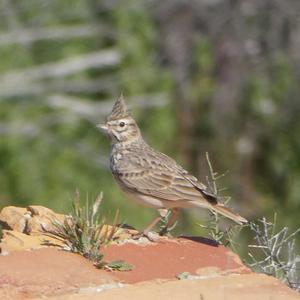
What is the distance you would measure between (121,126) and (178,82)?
30.0 feet

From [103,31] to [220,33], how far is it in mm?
1793

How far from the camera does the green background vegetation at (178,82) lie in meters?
18.3

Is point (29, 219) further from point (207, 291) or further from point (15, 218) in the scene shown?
point (207, 291)

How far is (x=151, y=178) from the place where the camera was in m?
8.61

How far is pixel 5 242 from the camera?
6.10m

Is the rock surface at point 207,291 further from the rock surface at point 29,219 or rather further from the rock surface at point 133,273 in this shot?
the rock surface at point 29,219

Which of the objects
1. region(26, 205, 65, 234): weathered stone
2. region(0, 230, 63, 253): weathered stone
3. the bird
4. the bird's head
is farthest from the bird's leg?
the bird's head

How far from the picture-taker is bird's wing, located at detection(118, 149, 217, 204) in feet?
26.7

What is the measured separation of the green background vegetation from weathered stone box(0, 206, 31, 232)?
428 inches

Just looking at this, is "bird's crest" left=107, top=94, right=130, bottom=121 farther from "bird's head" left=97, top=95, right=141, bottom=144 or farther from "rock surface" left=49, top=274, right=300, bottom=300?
"rock surface" left=49, top=274, right=300, bottom=300

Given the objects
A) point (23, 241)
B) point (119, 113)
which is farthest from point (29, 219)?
point (119, 113)

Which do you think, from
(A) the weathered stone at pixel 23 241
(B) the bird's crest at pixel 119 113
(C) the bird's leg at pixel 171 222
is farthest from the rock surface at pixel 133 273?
(B) the bird's crest at pixel 119 113

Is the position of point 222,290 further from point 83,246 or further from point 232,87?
point 232,87

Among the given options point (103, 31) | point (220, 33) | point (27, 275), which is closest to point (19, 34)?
point (103, 31)
